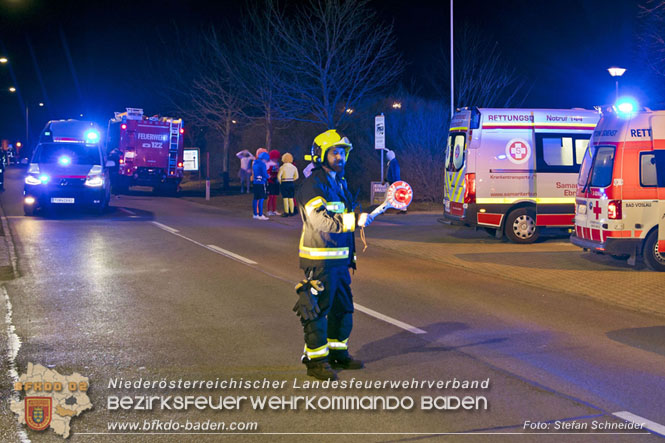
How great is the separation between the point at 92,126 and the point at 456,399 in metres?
22.5

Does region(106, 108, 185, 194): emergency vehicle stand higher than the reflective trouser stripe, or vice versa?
region(106, 108, 185, 194): emergency vehicle

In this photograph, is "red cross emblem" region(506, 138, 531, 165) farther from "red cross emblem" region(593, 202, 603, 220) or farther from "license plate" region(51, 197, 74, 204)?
"license plate" region(51, 197, 74, 204)

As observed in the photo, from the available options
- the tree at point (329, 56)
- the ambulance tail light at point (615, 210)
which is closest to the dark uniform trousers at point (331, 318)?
the ambulance tail light at point (615, 210)

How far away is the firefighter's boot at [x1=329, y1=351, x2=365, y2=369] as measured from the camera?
6.55m

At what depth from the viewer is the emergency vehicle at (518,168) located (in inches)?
630

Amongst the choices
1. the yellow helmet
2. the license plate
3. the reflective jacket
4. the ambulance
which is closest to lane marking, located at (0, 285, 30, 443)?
the reflective jacket

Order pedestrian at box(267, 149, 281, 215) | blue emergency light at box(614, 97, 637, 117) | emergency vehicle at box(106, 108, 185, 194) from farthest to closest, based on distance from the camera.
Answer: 1. emergency vehicle at box(106, 108, 185, 194)
2. pedestrian at box(267, 149, 281, 215)
3. blue emergency light at box(614, 97, 637, 117)

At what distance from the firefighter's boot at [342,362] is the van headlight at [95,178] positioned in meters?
16.3

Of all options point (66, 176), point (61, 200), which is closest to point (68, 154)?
point (66, 176)

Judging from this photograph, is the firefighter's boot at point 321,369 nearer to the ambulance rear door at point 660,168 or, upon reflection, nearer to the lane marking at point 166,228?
the ambulance rear door at point 660,168

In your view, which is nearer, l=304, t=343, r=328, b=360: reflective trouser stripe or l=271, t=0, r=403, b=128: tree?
l=304, t=343, r=328, b=360: reflective trouser stripe

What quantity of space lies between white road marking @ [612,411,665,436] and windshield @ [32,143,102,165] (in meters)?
19.1

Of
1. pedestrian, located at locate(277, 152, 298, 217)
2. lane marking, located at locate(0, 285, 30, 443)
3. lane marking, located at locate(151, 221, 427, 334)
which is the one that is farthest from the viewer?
pedestrian, located at locate(277, 152, 298, 217)

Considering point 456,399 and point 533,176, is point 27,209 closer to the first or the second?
point 533,176
